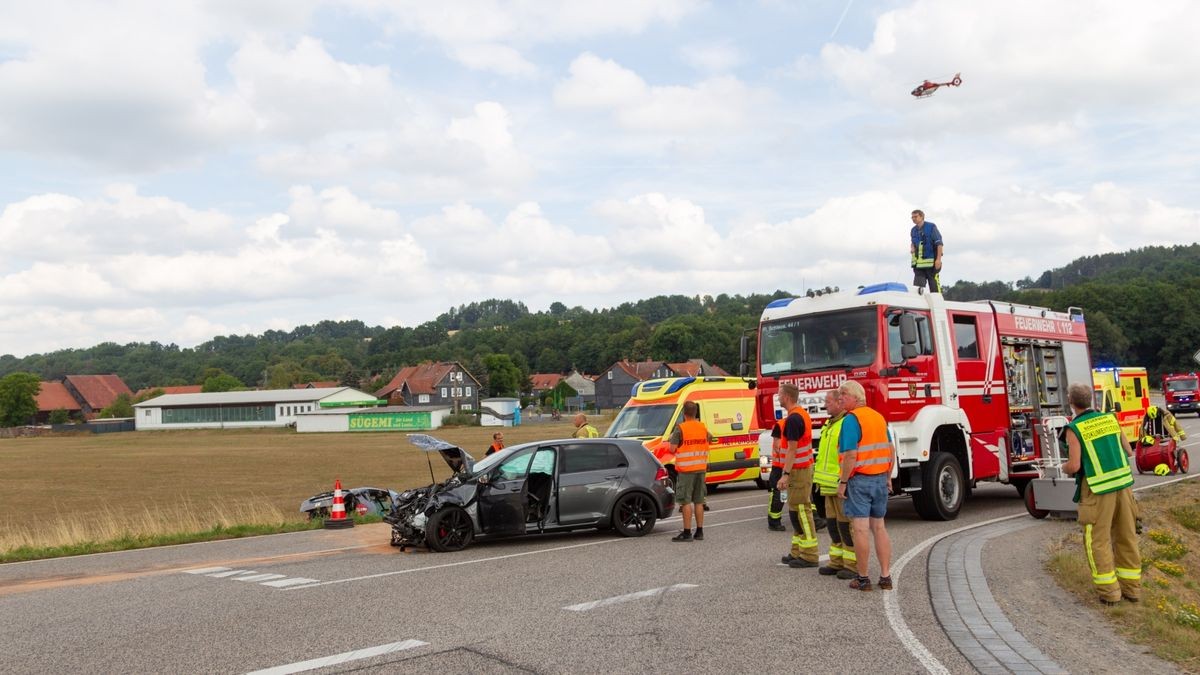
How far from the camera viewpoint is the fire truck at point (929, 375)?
13.7 metres

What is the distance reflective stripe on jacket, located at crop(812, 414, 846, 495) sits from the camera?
9219mm

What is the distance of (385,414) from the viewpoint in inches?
3573

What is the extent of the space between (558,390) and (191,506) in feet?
334

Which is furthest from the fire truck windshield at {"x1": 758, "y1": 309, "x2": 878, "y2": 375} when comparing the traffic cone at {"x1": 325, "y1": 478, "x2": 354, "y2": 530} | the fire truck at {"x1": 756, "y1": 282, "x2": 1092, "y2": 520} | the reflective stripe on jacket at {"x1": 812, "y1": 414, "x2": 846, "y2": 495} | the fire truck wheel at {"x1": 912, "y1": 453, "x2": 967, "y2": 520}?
the traffic cone at {"x1": 325, "y1": 478, "x2": 354, "y2": 530}

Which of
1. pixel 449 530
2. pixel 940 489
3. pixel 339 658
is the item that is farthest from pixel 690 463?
pixel 339 658

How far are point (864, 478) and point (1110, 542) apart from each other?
2072 millimetres

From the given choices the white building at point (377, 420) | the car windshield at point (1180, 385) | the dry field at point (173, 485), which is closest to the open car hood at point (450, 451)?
the dry field at point (173, 485)

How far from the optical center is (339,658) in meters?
6.65

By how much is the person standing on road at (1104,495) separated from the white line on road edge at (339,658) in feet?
18.5

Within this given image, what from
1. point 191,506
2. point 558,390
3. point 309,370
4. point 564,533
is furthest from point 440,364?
point 564,533

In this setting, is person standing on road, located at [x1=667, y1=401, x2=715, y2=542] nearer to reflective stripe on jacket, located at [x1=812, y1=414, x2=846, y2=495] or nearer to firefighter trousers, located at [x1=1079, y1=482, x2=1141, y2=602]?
reflective stripe on jacket, located at [x1=812, y1=414, x2=846, y2=495]

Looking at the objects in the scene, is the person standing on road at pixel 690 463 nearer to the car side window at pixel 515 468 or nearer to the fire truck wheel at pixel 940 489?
the car side window at pixel 515 468

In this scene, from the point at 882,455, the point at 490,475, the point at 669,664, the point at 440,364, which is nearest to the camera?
the point at 669,664

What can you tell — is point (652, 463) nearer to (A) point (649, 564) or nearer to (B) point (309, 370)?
(A) point (649, 564)
